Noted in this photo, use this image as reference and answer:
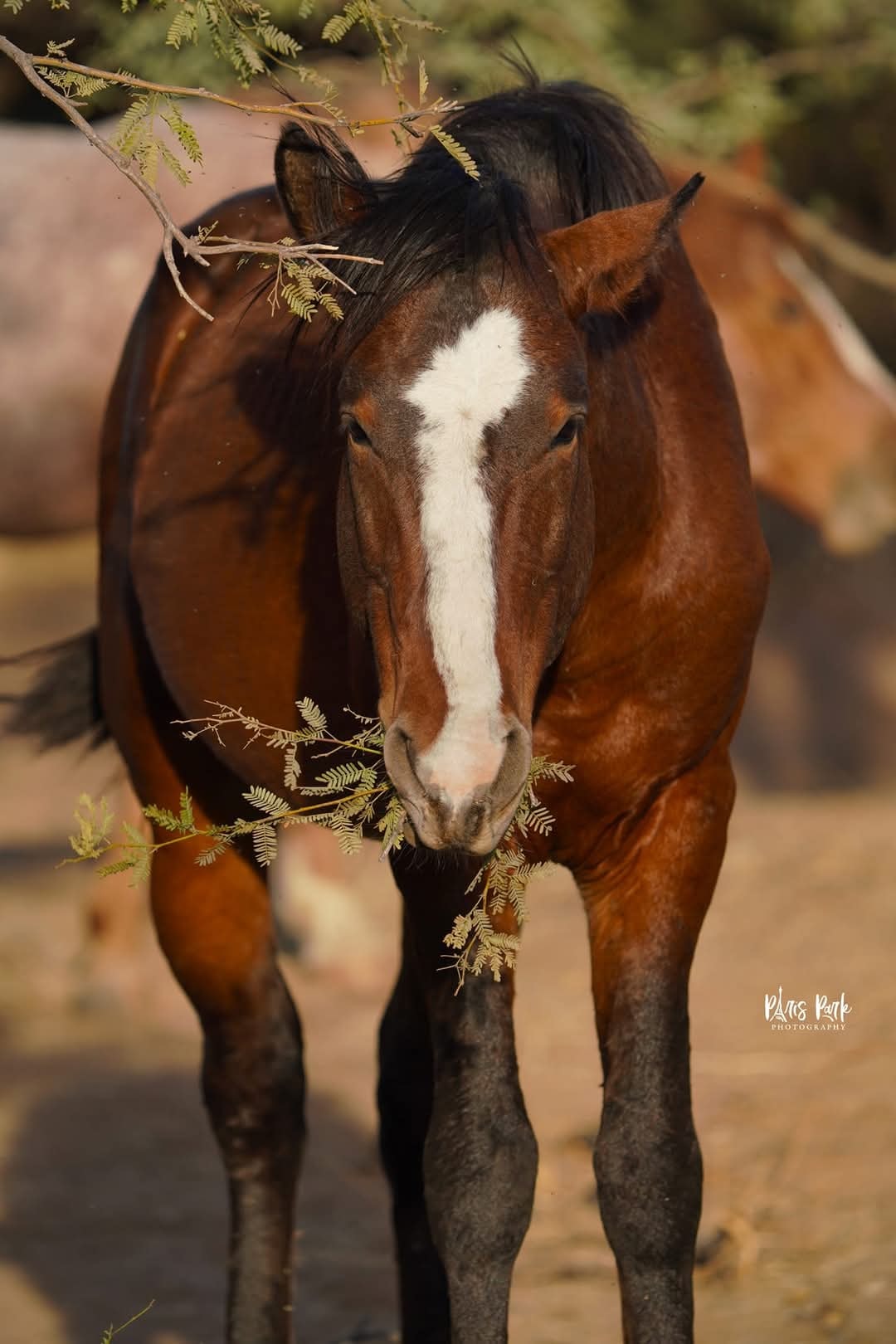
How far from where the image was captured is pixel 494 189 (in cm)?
259

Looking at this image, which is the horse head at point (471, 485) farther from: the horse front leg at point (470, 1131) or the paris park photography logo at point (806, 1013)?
the paris park photography logo at point (806, 1013)

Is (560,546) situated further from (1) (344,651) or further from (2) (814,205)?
(2) (814,205)

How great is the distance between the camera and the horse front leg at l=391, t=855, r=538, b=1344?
293cm

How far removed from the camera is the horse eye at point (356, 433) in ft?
8.09

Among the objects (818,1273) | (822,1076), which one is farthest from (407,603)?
(822,1076)

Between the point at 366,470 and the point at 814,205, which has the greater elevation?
the point at 814,205

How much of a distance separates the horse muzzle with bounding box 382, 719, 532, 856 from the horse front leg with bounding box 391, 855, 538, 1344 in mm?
617

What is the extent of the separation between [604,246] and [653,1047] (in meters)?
1.26

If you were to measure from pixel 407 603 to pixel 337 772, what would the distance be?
1.14 ft

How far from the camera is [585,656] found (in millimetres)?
2908

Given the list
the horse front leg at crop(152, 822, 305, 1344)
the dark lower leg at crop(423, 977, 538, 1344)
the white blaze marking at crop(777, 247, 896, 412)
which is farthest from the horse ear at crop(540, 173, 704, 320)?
the white blaze marking at crop(777, 247, 896, 412)

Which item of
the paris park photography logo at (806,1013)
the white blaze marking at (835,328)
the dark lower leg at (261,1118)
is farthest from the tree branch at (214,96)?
the white blaze marking at (835,328)

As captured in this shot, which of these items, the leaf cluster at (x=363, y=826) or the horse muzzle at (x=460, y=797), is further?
the leaf cluster at (x=363, y=826)

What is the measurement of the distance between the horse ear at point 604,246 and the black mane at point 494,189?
0.21 ft
